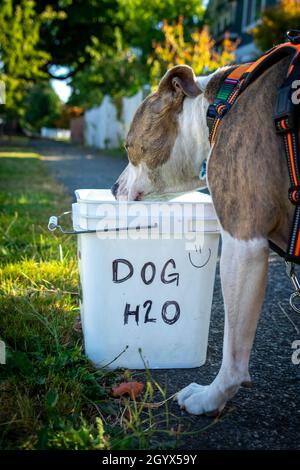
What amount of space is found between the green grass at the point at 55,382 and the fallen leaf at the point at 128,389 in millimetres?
31

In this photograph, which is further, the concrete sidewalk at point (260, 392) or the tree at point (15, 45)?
the tree at point (15, 45)

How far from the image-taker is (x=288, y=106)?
1.63 m

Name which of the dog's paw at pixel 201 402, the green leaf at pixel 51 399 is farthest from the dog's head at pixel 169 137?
the green leaf at pixel 51 399

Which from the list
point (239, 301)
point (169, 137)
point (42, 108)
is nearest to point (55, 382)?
point (239, 301)

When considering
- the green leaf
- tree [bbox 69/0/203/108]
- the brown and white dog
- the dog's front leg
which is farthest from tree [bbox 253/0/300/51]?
the green leaf

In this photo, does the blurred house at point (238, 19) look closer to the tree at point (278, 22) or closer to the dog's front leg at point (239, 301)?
the tree at point (278, 22)

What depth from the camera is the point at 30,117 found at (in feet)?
156

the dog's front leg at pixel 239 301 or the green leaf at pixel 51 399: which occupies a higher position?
the dog's front leg at pixel 239 301

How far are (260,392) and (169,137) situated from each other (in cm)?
116

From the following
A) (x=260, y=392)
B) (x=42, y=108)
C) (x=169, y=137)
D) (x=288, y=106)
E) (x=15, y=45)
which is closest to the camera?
(x=288, y=106)

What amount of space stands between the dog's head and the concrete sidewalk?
866 millimetres

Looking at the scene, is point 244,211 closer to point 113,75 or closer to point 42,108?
point 113,75

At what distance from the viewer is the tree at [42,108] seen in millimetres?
44938

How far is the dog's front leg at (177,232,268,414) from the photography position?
1.74 meters
